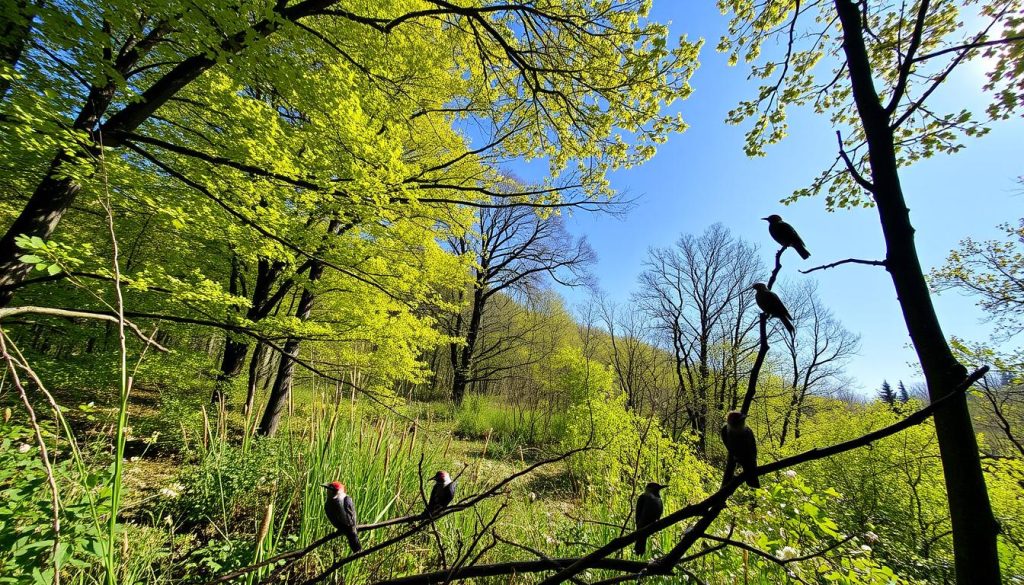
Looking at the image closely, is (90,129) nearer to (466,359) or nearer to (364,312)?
(364,312)

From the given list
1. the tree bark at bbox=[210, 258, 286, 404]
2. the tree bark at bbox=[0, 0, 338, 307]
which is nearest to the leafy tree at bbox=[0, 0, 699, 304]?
the tree bark at bbox=[0, 0, 338, 307]

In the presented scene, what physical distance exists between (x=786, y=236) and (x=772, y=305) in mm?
211

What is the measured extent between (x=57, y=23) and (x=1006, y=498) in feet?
34.4

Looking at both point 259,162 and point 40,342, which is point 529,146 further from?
point 40,342

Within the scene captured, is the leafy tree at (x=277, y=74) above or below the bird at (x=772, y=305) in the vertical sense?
above

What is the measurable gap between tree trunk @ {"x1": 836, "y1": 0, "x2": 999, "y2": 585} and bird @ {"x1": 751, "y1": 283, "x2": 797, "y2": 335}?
0.43 m

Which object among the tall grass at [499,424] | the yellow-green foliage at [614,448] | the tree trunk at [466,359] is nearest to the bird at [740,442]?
the yellow-green foliage at [614,448]

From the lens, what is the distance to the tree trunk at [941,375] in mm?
854

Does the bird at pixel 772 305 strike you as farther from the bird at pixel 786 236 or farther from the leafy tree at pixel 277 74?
the leafy tree at pixel 277 74

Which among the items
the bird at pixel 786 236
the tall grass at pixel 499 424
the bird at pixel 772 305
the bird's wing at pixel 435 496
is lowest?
the tall grass at pixel 499 424

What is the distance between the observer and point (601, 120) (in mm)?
4531

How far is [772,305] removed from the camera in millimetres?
662

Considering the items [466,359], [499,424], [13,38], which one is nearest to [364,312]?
[13,38]

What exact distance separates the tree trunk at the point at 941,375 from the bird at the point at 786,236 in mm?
380
